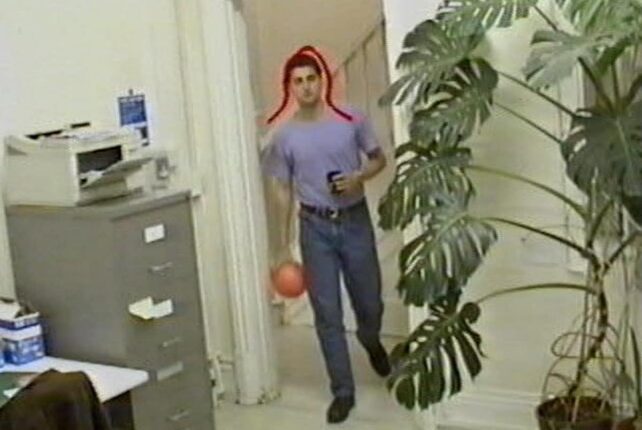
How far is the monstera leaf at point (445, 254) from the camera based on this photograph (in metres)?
3.54

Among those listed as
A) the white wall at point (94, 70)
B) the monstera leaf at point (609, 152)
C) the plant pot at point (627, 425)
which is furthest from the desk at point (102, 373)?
the plant pot at point (627, 425)

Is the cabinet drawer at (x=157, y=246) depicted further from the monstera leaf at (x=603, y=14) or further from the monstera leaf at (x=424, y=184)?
the monstera leaf at (x=603, y=14)

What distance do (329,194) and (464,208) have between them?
1.09 metres

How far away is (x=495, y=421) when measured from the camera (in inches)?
170

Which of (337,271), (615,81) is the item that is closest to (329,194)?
(337,271)

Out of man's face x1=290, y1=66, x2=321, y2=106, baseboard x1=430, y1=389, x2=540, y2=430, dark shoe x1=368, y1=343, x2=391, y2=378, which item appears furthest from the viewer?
dark shoe x1=368, y1=343, x2=391, y2=378

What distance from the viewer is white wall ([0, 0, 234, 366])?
13.0 feet

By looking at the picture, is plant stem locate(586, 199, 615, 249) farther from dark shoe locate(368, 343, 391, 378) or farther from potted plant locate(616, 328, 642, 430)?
dark shoe locate(368, 343, 391, 378)

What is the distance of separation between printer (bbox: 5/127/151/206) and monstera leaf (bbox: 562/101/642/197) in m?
1.58

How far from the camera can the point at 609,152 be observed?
3125mm

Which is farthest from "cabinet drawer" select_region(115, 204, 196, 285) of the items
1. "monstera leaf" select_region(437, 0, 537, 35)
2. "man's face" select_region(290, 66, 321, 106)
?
"monstera leaf" select_region(437, 0, 537, 35)

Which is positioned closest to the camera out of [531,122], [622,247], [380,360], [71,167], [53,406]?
[53,406]

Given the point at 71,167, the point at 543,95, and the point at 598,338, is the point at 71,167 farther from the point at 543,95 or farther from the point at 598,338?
the point at 598,338

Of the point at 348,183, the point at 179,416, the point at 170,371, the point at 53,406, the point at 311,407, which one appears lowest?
the point at 311,407
